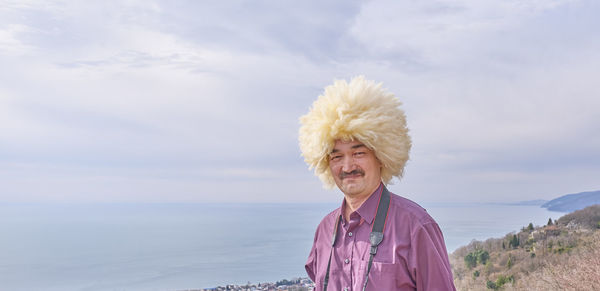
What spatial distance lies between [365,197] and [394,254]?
1.09 ft

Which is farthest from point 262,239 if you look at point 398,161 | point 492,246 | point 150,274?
point 398,161

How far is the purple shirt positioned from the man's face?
0.20ft

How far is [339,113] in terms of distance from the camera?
6.51ft

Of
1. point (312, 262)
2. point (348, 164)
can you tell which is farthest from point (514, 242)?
point (348, 164)

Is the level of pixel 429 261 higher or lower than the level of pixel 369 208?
lower

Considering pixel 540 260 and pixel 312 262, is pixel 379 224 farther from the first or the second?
pixel 540 260

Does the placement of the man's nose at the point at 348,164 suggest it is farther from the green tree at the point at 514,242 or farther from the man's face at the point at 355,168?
the green tree at the point at 514,242

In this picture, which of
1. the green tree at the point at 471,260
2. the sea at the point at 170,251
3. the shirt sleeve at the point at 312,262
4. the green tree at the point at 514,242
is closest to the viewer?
the shirt sleeve at the point at 312,262

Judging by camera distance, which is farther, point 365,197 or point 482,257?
point 482,257

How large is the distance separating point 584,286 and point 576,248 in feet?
13.0

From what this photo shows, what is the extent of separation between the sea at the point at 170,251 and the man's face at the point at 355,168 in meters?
20.6

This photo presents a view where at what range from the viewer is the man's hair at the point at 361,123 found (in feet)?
6.41

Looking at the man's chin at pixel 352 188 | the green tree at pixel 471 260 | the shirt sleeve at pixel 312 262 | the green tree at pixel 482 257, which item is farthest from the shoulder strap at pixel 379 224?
the green tree at pixel 482 257

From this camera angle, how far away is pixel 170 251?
5516 centimetres
